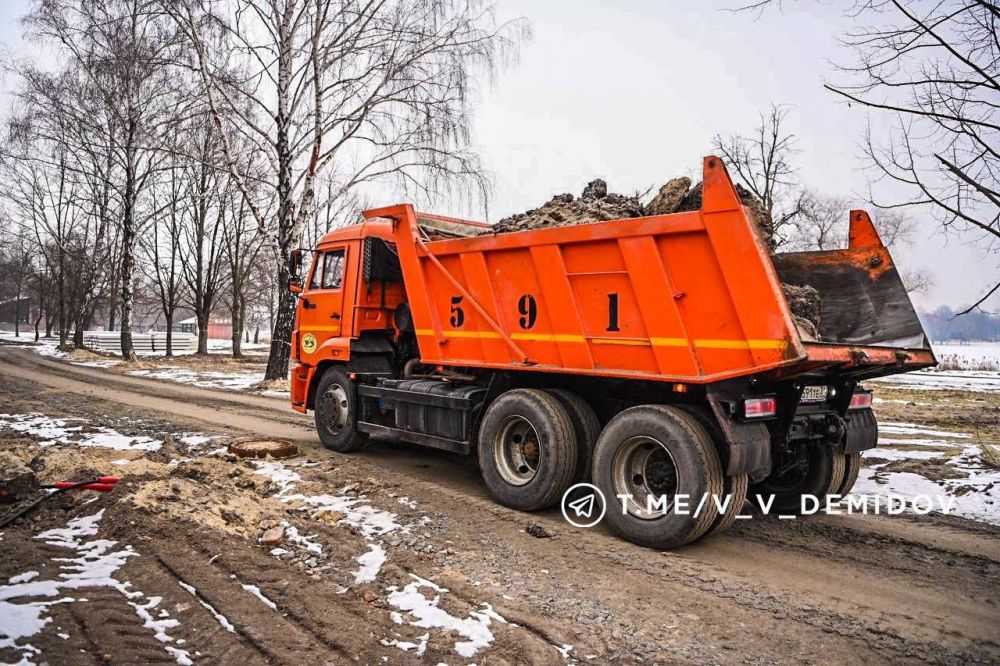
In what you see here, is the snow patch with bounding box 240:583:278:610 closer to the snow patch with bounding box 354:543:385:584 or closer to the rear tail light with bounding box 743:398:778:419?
the snow patch with bounding box 354:543:385:584

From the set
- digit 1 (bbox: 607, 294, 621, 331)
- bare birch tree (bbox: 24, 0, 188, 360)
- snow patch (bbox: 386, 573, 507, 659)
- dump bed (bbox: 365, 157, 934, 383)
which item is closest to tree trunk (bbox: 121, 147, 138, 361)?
bare birch tree (bbox: 24, 0, 188, 360)

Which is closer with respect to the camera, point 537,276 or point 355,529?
point 355,529

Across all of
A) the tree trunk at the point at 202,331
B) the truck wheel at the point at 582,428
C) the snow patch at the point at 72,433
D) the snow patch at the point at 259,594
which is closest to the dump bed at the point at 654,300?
the truck wheel at the point at 582,428

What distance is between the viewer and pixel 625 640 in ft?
10.5

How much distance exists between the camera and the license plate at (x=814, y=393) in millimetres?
4732

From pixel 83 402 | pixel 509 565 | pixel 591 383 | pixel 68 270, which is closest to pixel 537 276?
pixel 591 383

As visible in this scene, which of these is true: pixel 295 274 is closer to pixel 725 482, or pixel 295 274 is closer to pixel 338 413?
pixel 338 413

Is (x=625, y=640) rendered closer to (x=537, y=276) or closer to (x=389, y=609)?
(x=389, y=609)

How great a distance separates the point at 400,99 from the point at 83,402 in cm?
903

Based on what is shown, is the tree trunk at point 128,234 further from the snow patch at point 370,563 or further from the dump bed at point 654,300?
the snow patch at point 370,563

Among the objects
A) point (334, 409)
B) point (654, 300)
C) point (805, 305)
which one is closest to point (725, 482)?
point (654, 300)

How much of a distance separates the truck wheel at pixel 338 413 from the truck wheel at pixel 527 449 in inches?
95.6

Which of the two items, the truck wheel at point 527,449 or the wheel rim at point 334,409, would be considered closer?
the truck wheel at point 527,449

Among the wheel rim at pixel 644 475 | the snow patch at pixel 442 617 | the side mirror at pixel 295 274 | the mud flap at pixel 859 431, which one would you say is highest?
the side mirror at pixel 295 274
